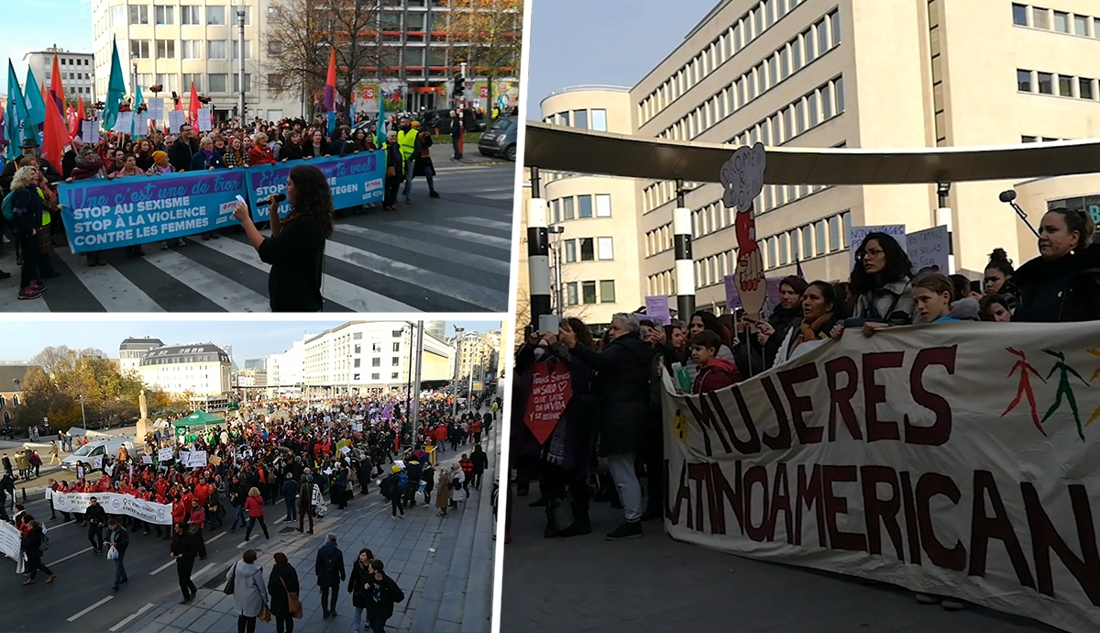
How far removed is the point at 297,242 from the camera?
3426 millimetres

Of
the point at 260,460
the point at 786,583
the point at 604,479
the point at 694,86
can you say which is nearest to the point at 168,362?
the point at 260,460

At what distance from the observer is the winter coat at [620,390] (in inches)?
243

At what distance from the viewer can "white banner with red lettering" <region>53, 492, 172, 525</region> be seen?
4.20 meters

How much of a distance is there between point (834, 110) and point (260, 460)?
4048 cm

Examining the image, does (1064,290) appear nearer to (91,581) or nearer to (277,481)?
(277,481)

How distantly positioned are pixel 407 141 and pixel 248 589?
1915 mm

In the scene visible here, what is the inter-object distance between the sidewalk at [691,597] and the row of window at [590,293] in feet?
203

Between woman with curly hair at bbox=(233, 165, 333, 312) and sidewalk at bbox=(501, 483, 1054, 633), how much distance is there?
187cm

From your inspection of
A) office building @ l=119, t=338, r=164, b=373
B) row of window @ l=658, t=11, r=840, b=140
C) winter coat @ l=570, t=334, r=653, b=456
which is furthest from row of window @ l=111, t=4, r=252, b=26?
row of window @ l=658, t=11, r=840, b=140

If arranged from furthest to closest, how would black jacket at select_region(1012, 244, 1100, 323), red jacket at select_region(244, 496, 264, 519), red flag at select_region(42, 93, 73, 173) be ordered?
black jacket at select_region(1012, 244, 1100, 323) → red jacket at select_region(244, 496, 264, 519) → red flag at select_region(42, 93, 73, 173)

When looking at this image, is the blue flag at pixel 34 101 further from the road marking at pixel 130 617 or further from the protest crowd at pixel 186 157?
the road marking at pixel 130 617

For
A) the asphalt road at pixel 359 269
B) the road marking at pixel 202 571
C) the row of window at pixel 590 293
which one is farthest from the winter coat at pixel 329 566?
the row of window at pixel 590 293

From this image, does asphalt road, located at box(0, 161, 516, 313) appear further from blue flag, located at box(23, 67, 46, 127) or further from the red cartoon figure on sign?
the red cartoon figure on sign

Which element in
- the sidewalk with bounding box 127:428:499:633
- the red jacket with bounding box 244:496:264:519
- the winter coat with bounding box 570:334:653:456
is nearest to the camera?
the sidewalk with bounding box 127:428:499:633
